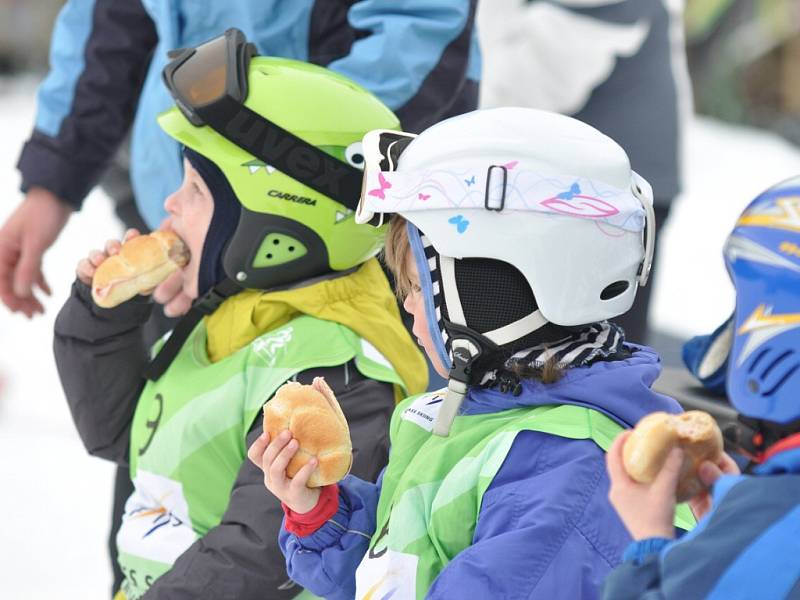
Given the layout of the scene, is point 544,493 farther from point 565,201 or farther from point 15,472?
point 15,472

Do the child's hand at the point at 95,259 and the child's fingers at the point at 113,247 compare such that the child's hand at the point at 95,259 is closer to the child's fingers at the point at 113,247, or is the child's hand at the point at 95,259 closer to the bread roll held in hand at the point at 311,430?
the child's fingers at the point at 113,247

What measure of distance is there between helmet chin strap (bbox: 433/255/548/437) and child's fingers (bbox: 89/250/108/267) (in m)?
0.80

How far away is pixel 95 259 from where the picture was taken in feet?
7.59

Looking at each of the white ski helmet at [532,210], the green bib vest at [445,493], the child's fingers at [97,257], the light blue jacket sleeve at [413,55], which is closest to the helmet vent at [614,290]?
the white ski helmet at [532,210]

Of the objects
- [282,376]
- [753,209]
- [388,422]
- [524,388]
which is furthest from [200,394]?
[753,209]

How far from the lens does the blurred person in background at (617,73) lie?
330cm

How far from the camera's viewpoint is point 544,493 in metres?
1.55

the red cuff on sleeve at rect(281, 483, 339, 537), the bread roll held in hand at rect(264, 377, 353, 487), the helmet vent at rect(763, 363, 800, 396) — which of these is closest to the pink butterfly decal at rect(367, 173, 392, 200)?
the bread roll held in hand at rect(264, 377, 353, 487)

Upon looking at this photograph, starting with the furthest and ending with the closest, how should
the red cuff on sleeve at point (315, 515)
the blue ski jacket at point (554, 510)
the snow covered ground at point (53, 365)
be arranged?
the snow covered ground at point (53, 365) < the red cuff on sleeve at point (315, 515) < the blue ski jacket at point (554, 510)

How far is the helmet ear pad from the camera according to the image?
2.21 m

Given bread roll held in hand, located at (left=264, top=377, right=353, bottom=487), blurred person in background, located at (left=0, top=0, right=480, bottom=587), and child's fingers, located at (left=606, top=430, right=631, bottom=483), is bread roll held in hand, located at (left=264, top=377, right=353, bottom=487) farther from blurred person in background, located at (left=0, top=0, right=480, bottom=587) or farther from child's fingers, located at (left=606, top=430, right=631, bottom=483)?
blurred person in background, located at (left=0, top=0, right=480, bottom=587)

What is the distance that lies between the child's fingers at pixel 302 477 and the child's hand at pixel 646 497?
514mm

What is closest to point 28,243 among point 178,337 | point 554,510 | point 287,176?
point 178,337

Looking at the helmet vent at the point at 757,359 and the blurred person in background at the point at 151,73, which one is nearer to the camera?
the helmet vent at the point at 757,359
